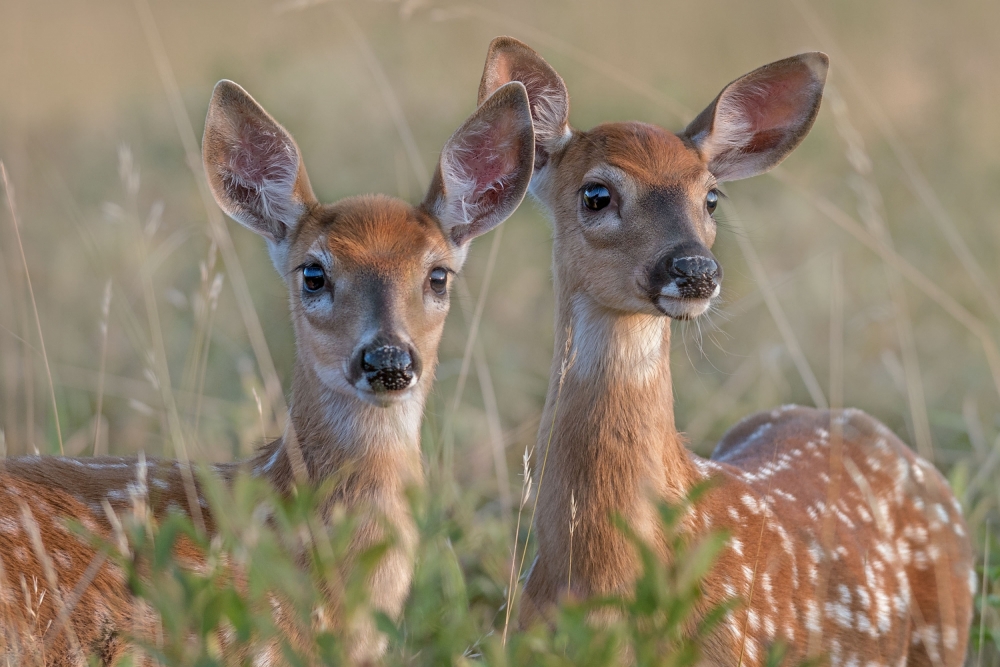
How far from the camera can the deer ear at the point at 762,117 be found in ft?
15.9

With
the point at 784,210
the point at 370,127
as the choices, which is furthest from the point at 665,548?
the point at 370,127

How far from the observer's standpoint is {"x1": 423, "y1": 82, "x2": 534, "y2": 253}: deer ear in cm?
455

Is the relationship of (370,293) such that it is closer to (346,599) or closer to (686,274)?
(686,274)

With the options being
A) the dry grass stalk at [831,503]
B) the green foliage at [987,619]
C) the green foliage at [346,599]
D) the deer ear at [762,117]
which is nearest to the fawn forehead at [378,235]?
the deer ear at [762,117]

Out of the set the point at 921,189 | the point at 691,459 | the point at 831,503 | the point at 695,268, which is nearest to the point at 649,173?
the point at 695,268

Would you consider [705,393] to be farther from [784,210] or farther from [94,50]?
[94,50]

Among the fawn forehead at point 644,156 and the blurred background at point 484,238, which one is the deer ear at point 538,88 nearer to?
the fawn forehead at point 644,156

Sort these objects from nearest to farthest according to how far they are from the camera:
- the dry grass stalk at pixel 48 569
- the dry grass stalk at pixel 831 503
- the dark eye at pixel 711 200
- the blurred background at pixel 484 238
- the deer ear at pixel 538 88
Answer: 1. the dry grass stalk at pixel 48 569
2. the dry grass stalk at pixel 831 503
3. the dark eye at pixel 711 200
4. the deer ear at pixel 538 88
5. the blurred background at pixel 484 238

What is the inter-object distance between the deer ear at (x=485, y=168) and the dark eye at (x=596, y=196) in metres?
0.24

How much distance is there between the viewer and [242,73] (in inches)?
391

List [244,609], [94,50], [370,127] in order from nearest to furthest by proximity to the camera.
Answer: [244,609], [370,127], [94,50]

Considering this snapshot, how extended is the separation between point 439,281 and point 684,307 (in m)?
0.90

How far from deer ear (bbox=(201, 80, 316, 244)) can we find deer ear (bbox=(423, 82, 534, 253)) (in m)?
0.49

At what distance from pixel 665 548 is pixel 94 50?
1003cm
